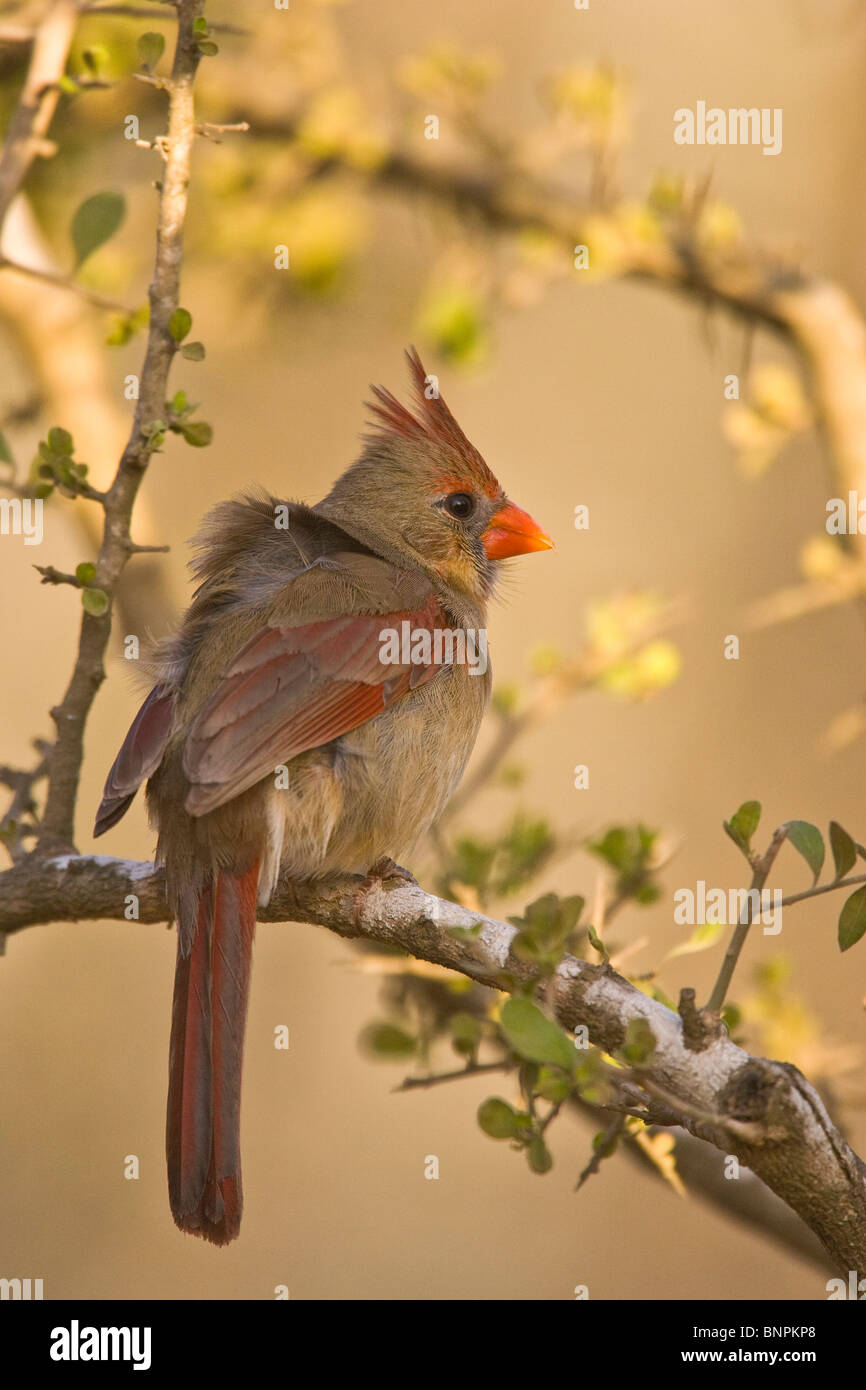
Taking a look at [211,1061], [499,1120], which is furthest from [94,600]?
[499,1120]

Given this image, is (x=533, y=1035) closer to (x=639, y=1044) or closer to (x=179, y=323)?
(x=639, y=1044)

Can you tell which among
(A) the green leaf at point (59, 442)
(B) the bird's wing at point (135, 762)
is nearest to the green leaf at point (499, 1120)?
(B) the bird's wing at point (135, 762)

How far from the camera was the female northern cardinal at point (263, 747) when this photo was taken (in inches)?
101

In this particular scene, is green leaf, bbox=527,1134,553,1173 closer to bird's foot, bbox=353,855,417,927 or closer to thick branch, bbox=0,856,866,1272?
thick branch, bbox=0,856,866,1272

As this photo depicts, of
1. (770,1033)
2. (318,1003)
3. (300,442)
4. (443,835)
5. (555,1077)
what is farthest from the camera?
(300,442)

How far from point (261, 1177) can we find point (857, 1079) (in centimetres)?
232

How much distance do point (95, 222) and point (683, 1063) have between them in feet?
6.16

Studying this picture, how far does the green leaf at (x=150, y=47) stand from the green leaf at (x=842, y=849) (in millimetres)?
1706

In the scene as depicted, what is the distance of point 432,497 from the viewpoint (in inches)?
144

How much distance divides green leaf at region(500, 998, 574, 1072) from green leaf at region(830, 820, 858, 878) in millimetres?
575

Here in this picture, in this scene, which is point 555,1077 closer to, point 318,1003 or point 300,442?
point 318,1003

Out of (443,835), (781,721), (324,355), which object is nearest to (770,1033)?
(443,835)

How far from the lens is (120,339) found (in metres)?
2.65

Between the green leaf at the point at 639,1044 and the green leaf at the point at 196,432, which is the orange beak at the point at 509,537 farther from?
the green leaf at the point at 639,1044
